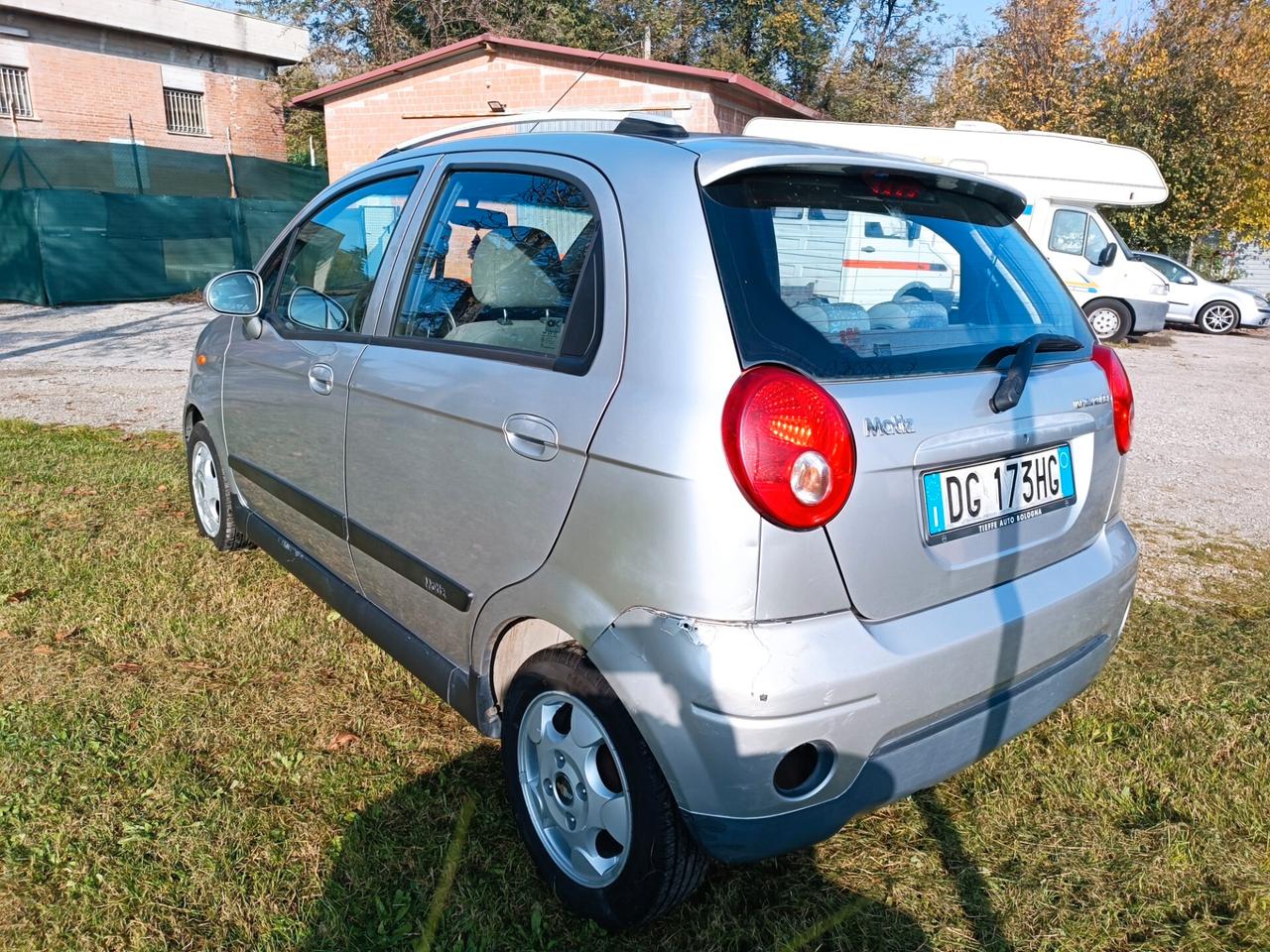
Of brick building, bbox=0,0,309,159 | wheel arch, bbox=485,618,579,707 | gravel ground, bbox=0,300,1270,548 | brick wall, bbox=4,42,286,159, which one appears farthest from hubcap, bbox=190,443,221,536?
brick building, bbox=0,0,309,159

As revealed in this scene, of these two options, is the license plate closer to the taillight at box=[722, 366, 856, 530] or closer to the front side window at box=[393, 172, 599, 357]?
the taillight at box=[722, 366, 856, 530]

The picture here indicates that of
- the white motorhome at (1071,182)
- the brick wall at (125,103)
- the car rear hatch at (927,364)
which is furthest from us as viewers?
the brick wall at (125,103)

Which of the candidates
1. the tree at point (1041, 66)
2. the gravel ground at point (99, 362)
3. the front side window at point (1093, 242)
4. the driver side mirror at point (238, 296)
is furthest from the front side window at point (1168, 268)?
the driver side mirror at point (238, 296)

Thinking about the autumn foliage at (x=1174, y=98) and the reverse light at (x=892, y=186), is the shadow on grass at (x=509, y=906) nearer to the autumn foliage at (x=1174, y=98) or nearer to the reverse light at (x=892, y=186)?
the reverse light at (x=892, y=186)

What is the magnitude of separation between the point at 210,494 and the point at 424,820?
2543 mm

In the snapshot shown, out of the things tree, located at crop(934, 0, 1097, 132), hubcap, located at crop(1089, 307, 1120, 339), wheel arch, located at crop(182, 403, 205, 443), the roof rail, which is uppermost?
tree, located at crop(934, 0, 1097, 132)

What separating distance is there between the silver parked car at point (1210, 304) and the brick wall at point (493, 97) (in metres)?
8.79

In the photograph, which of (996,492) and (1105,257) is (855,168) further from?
(1105,257)

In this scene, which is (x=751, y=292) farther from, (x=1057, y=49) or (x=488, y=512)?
(x=1057, y=49)

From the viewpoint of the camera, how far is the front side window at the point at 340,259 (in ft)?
9.90

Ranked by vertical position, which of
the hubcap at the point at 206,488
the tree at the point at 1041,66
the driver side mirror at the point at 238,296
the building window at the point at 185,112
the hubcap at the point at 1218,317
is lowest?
the hubcap at the point at 1218,317

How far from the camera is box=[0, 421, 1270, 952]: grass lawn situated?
228 cm

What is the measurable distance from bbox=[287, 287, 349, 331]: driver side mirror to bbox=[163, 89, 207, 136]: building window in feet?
91.1

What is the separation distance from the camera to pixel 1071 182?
14477mm
